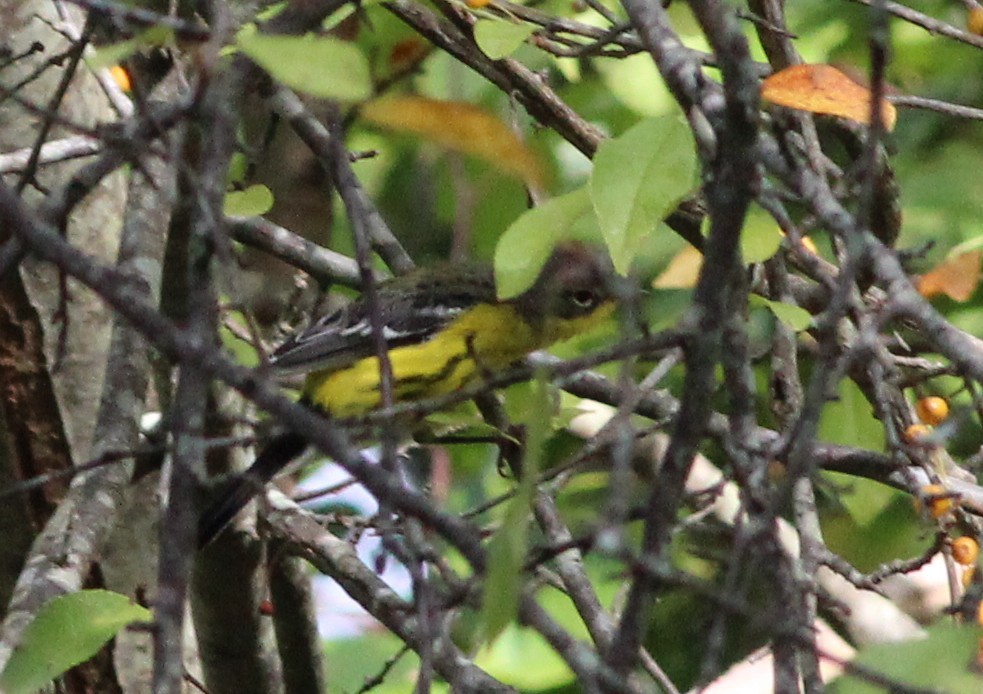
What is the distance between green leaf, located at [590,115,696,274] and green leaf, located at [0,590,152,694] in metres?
0.79

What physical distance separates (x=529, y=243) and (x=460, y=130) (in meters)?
0.60

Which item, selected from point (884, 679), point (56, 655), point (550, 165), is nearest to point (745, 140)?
point (550, 165)

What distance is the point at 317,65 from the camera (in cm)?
141

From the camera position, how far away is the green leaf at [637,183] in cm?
198

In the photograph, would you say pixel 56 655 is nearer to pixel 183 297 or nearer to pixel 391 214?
pixel 183 297

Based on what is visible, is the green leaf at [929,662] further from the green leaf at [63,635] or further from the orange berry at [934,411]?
the orange berry at [934,411]

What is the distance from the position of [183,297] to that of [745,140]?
2.07 m

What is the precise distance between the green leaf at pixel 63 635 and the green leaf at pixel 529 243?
26.3 inches

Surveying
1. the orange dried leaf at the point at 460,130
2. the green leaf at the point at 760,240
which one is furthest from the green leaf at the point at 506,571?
the green leaf at the point at 760,240

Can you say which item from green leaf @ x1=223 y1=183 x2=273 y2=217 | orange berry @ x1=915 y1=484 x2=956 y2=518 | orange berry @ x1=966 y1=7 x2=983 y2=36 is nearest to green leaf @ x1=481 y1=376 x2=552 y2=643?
orange berry @ x1=915 y1=484 x2=956 y2=518

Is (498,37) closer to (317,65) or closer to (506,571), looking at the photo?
(317,65)

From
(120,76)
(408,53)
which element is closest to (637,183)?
(408,53)

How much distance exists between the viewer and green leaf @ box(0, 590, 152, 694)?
1865 millimetres

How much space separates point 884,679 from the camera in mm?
1351
